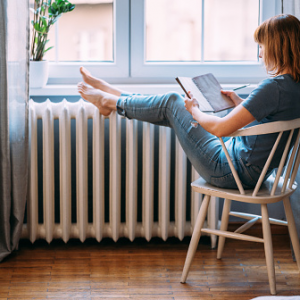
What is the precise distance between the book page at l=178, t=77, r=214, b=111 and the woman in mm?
31

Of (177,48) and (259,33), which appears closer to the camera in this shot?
(259,33)

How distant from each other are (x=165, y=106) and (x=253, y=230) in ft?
2.96

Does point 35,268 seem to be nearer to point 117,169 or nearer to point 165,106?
point 117,169

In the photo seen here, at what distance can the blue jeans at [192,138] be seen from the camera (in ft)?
5.74

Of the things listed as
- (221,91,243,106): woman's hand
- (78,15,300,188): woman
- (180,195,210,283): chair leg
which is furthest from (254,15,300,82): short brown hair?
(180,195,210,283): chair leg

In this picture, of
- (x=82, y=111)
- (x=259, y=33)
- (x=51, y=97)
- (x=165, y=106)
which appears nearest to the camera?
(x=259, y=33)

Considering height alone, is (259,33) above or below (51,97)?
above

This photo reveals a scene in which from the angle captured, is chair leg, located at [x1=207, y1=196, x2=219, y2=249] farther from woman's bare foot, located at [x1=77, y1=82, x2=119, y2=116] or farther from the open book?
woman's bare foot, located at [x1=77, y1=82, x2=119, y2=116]

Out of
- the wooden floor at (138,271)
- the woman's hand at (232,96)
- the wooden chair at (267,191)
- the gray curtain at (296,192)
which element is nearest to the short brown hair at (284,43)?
the wooden chair at (267,191)

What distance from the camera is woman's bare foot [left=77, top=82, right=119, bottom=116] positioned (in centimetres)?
202

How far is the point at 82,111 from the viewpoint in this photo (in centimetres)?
206

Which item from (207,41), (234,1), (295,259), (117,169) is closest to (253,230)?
(295,259)

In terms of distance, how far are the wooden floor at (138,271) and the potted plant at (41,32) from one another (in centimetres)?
80

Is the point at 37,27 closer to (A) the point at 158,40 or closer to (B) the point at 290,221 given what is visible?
(A) the point at 158,40
